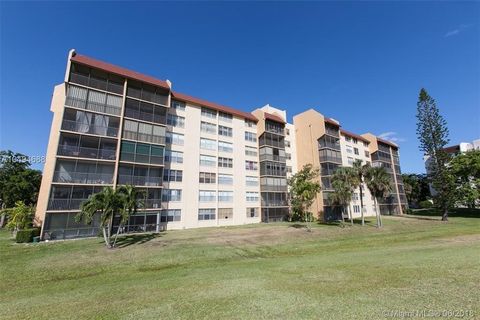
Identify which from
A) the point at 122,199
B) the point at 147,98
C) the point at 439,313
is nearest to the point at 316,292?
the point at 439,313

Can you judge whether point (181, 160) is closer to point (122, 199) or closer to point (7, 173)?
point (122, 199)

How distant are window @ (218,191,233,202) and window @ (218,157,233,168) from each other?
204 inches

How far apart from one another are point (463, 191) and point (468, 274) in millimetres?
58160

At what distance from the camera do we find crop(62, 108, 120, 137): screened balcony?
31703 millimetres

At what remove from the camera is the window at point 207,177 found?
143 ft

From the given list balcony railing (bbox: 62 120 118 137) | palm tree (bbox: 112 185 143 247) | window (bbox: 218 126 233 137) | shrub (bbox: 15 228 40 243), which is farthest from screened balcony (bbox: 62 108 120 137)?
window (bbox: 218 126 233 137)

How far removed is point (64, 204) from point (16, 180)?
1483 inches

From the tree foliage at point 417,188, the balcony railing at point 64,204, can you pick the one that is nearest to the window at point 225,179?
the balcony railing at point 64,204

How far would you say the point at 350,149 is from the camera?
220ft

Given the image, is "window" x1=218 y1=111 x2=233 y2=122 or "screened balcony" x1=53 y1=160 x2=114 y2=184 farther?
"window" x1=218 y1=111 x2=233 y2=122

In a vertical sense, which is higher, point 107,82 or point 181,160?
point 107,82

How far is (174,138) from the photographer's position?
138 ft

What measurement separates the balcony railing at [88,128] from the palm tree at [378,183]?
4204 cm

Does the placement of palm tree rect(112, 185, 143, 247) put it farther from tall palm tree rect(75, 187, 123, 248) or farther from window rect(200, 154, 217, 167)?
window rect(200, 154, 217, 167)
